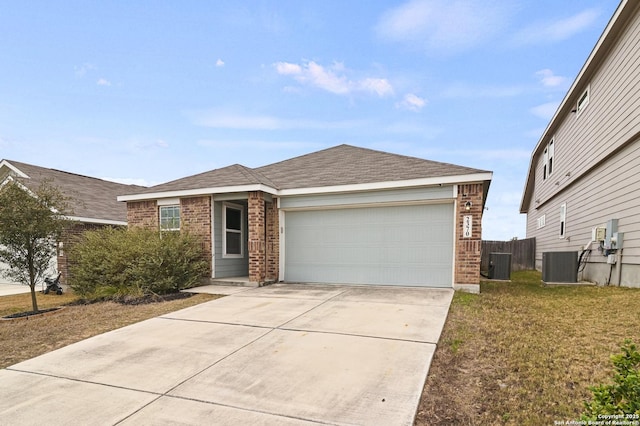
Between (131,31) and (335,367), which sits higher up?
(131,31)

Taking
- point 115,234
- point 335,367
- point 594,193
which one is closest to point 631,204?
point 594,193

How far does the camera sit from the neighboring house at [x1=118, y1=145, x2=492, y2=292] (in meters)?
7.90

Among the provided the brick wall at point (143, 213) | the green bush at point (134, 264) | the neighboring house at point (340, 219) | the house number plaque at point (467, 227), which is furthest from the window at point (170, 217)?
the house number plaque at point (467, 227)

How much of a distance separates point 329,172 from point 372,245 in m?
2.63

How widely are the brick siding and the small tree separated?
8.84 m

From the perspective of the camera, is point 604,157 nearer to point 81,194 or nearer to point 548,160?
point 548,160

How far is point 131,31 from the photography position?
9203 millimetres

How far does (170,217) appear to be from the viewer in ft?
33.1

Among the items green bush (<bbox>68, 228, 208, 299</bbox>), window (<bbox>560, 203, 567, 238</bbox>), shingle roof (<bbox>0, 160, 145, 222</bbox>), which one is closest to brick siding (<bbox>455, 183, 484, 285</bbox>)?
green bush (<bbox>68, 228, 208, 299</bbox>)

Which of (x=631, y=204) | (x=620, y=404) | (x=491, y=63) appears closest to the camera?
(x=620, y=404)

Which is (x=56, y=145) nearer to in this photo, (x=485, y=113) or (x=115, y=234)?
(x=115, y=234)

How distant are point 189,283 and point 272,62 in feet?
25.4

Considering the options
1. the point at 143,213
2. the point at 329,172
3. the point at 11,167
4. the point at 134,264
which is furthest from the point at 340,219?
the point at 11,167

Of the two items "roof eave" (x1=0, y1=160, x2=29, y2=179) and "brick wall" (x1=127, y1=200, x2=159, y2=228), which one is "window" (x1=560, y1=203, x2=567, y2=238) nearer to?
"brick wall" (x1=127, y1=200, x2=159, y2=228)
